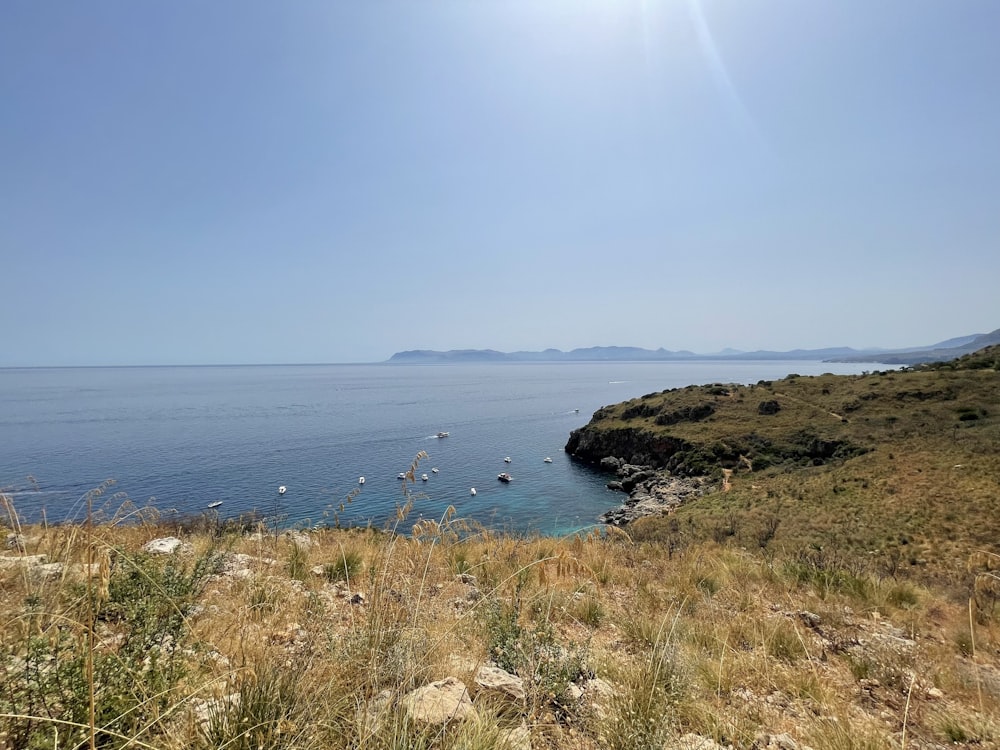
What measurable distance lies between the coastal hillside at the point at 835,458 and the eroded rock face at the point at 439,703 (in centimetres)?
1055

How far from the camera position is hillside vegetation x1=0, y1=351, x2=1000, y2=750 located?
2.15 m

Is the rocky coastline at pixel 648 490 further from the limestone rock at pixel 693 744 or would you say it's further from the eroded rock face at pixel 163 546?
the limestone rock at pixel 693 744

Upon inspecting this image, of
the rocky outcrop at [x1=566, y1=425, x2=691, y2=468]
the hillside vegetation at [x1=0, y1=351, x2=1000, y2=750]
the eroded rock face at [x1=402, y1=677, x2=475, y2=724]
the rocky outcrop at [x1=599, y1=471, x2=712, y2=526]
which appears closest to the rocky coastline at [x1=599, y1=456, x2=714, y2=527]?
the rocky outcrop at [x1=599, y1=471, x2=712, y2=526]

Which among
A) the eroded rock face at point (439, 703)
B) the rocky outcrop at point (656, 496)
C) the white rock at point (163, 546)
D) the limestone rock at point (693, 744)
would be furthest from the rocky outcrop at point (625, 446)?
the eroded rock face at point (439, 703)

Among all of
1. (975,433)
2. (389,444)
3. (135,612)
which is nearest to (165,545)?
(135,612)

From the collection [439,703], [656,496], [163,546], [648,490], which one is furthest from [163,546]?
[648,490]

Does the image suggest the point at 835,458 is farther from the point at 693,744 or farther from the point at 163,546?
the point at 163,546

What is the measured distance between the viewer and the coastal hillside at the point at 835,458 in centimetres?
1961

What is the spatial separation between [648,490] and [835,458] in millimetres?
17143

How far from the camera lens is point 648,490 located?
4353 cm

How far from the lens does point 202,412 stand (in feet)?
278

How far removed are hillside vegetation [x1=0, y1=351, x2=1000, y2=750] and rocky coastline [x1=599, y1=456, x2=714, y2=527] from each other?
26.5m

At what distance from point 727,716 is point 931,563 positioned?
2053 cm

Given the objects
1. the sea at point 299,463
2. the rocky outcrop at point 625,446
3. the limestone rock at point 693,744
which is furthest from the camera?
the rocky outcrop at point 625,446
